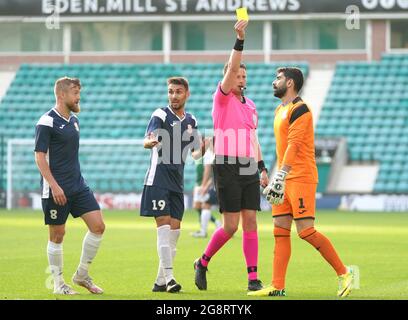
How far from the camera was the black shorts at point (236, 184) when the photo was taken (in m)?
11.3

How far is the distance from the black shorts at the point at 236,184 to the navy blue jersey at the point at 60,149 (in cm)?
141

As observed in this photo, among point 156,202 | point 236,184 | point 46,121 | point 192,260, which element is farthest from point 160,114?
point 192,260

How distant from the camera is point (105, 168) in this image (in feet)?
114

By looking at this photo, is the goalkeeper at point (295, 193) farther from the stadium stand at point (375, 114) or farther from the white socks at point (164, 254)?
the stadium stand at point (375, 114)

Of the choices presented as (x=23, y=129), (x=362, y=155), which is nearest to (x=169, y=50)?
(x=23, y=129)

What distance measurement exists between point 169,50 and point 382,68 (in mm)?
7575

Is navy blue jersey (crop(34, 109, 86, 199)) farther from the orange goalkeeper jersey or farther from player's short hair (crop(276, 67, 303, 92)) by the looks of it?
player's short hair (crop(276, 67, 303, 92))

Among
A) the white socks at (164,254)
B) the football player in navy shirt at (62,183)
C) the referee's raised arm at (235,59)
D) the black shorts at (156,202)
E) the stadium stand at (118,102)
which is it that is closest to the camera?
the referee's raised arm at (235,59)

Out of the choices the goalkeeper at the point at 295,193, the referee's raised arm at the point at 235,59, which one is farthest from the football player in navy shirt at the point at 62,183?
the goalkeeper at the point at 295,193

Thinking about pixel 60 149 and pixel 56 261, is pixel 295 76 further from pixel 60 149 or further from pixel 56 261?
pixel 56 261

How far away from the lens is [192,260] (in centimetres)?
1509

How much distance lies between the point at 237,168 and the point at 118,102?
27.6 m

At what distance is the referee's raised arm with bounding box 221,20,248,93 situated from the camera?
411 inches

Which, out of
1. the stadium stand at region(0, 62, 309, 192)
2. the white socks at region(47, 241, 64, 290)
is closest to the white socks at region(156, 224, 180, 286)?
the white socks at region(47, 241, 64, 290)
